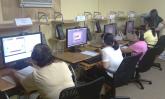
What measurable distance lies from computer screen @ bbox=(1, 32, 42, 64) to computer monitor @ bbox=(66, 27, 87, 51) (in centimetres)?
60

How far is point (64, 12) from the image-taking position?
11.3 feet

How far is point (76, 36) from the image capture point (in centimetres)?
332

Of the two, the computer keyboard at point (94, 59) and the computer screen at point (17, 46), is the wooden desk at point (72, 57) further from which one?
the computer screen at point (17, 46)

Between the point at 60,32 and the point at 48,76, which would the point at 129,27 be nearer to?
the point at 60,32

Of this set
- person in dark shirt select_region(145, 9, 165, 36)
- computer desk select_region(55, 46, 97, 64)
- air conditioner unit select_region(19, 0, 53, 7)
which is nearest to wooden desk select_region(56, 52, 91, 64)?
computer desk select_region(55, 46, 97, 64)

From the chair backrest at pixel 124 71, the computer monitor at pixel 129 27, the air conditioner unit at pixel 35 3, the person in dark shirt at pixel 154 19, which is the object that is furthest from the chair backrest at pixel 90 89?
the person in dark shirt at pixel 154 19

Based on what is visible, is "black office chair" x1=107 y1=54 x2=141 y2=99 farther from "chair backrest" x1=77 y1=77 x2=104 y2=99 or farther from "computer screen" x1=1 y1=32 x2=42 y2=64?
"computer screen" x1=1 y1=32 x2=42 y2=64

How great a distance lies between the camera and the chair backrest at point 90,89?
5.19ft

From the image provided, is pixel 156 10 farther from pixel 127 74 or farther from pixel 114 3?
pixel 127 74

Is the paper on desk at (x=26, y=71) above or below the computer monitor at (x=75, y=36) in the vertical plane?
below

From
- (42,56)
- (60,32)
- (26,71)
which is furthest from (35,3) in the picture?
(42,56)

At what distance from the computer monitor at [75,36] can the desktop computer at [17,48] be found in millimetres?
585

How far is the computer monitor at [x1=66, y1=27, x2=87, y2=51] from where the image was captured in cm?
319

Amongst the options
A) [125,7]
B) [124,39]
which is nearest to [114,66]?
[124,39]
